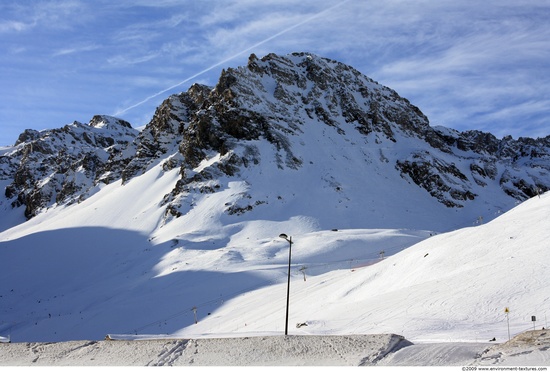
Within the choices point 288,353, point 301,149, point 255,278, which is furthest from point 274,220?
point 288,353

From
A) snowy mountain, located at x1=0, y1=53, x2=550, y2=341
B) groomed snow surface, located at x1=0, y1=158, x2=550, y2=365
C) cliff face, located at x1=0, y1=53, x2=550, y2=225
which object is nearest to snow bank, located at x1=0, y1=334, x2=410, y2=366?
groomed snow surface, located at x1=0, y1=158, x2=550, y2=365

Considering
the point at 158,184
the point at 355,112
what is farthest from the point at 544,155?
the point at 158,184

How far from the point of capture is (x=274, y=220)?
76.8 meters

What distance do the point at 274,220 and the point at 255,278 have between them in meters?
27.2

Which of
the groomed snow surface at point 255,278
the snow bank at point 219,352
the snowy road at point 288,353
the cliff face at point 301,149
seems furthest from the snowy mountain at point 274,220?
the snow bank at point 219,352

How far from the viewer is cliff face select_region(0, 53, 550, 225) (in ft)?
299

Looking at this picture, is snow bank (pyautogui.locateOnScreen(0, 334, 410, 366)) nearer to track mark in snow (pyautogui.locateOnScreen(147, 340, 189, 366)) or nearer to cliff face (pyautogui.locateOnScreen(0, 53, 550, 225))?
track mark in snow (pyautogui.locateOnScreen(147, 340, 189, 366))

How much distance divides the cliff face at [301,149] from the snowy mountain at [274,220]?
43 cm

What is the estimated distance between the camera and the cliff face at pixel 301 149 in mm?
91062

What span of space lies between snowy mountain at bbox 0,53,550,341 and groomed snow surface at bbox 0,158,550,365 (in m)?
0.23

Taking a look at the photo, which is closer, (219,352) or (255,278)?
(219,352)

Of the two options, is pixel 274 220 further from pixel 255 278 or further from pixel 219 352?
pixel 219 352

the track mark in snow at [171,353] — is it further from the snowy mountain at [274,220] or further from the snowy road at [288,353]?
the snowy mountain at [274,220]

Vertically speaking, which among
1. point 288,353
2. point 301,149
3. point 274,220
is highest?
Answer: point 301,149
